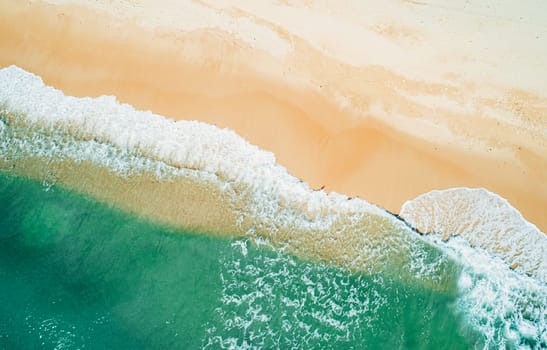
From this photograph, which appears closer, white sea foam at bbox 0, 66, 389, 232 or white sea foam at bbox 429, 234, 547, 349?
white sea foam at bbox 429, 234, 547, 349

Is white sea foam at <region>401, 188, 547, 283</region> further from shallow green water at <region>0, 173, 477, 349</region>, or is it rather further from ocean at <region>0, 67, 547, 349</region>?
shallow green water at <region>0, 173, 477, 349</region>

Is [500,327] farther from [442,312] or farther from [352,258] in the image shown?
[352,258]

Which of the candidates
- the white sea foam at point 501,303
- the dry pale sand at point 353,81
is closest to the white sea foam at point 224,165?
the dry pale sand at point 353,81

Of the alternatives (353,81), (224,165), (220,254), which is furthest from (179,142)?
(353,81)

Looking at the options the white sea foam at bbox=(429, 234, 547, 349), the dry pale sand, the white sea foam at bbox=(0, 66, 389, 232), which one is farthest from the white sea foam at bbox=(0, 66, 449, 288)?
the white sea foam at bbox=(429, 234, 547, 349)

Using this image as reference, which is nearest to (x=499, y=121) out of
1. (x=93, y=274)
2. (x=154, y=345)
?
(x=154, y=345)

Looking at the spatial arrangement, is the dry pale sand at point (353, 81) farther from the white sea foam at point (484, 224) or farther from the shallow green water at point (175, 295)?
the shallow green water at point (175, 295)
